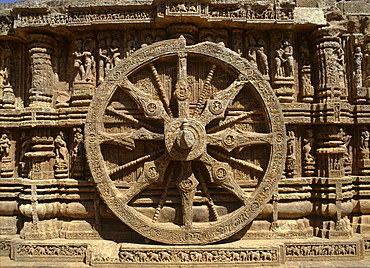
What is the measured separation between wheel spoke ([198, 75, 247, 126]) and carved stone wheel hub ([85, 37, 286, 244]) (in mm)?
18

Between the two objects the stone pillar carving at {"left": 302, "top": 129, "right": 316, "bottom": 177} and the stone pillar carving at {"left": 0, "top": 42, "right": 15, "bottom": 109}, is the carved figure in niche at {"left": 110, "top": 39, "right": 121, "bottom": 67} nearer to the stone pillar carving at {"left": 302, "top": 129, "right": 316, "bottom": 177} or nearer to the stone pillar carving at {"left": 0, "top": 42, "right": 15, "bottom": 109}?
the stone pillar carving at {"left": 0, "top": 42, "right": 15, "bottom": 109}

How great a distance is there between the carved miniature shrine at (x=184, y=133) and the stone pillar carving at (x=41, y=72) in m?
0.02

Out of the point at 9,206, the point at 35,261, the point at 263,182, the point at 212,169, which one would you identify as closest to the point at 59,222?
the point at 35,261

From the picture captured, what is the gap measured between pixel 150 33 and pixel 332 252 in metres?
5.27

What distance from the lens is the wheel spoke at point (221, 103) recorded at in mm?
4738

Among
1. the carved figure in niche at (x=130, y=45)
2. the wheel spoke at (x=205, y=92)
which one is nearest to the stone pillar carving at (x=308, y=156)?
the wheel spoke at (x=205, y=92)

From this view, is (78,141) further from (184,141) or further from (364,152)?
(364,152)

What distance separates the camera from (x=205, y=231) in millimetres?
4652

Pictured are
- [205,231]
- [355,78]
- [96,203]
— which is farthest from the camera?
[355,78]

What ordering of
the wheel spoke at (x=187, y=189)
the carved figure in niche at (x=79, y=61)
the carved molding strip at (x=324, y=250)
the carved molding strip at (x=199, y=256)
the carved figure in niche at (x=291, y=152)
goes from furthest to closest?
the carved figure in niche at (x=79, y=61)
the carved figure in niche at (x=291, y=152)
the carved molding strip at (x=324, y=250)
the wheel spoke at (x=187, y=189)
the carved molding strip at (x=199, y=256)

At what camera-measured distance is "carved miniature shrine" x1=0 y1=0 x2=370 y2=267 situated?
472 cm

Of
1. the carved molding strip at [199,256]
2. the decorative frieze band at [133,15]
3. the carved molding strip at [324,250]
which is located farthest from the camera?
the decorative frieze band at [133,15]

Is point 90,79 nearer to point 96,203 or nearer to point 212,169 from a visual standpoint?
point 96,203

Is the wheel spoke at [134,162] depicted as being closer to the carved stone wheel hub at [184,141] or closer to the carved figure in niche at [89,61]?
the carved stone wheel hub at [184,141]
